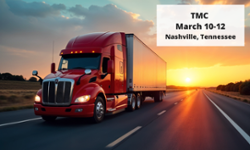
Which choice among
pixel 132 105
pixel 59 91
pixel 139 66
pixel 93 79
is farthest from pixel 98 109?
pixel 139 66

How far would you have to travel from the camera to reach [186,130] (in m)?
7.39

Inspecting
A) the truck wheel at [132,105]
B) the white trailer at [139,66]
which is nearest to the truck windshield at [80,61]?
the white trailer at [139,66]

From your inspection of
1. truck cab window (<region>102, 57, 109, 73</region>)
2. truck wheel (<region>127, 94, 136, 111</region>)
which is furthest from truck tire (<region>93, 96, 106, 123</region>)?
truck wheel (<region>127, 94, 136, 111</region>)

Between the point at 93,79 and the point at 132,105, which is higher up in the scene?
the point at 93,79

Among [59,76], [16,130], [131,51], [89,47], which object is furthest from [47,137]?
[131,51]

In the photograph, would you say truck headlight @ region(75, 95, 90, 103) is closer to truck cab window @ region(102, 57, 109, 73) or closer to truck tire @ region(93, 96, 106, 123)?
truck tire @ region(93, 96, 106, 123)

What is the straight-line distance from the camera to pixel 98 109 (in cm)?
870

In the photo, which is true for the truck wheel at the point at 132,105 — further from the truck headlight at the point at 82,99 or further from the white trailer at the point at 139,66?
the truck headlight at the point at 82,99

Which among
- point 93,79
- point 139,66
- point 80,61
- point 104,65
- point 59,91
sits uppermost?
point 139,66

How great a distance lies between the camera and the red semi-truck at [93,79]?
7.91 meters

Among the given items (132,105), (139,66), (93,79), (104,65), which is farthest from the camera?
(139,66)

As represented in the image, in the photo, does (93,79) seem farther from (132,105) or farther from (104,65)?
(132,105)

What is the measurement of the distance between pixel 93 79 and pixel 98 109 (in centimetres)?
117

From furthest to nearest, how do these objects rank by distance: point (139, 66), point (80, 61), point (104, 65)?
1. point (139, 66)
2. point (104, 65)
3. point (80, 61)
